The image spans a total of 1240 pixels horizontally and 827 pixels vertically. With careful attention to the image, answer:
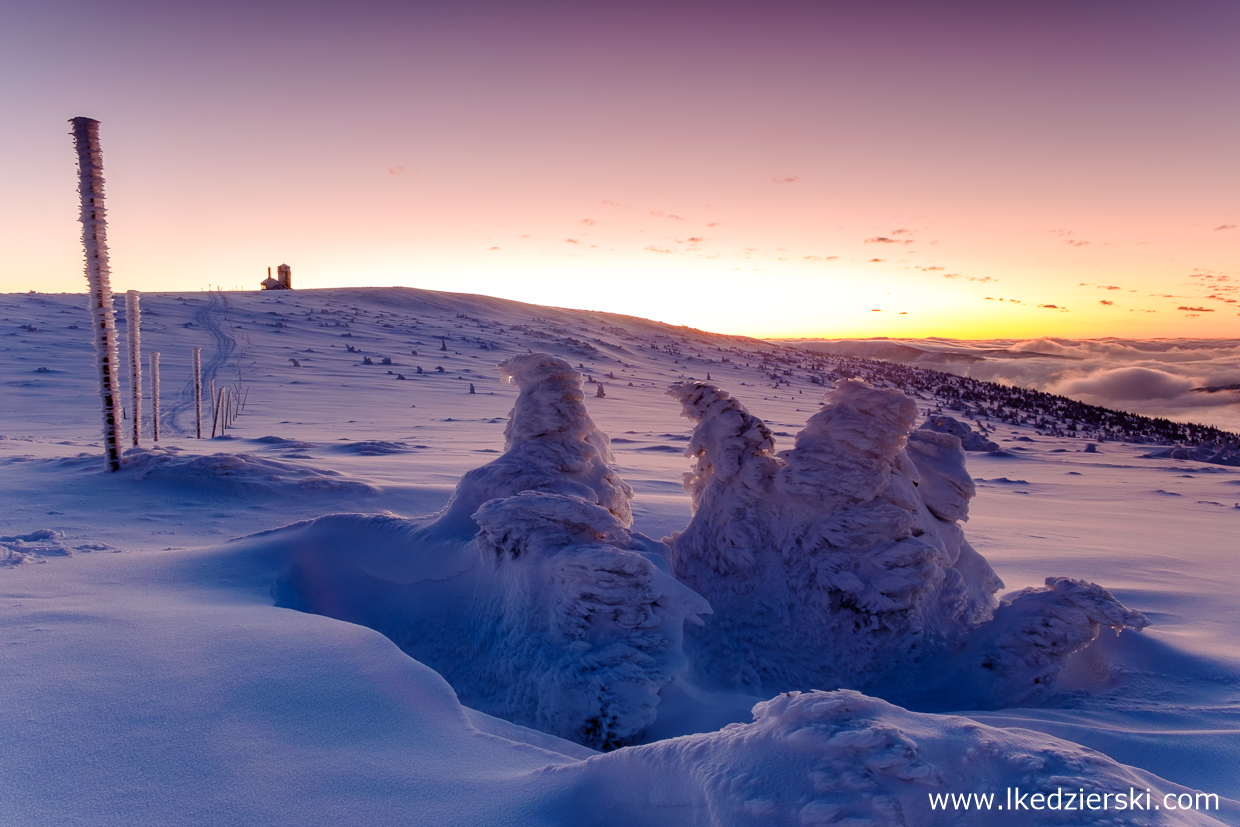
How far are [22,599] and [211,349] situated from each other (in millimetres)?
24375

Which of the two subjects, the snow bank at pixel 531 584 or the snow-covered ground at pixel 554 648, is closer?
the snow-covered ground at pixel 554 648

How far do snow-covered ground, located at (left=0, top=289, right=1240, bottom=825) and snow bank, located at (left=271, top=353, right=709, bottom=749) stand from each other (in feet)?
0.05

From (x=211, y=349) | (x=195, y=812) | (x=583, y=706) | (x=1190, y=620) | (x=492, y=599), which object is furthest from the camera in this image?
(x=211, y=349)

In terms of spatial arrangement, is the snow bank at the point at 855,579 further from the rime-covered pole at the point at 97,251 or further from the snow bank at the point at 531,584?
the rime-covered pole at the point at 97,251

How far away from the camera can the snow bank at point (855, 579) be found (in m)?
3.39

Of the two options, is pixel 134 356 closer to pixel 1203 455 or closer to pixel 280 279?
pixel 1203 455

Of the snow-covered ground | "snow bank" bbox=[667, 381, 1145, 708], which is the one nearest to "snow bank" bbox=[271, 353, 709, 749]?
the snow-covered ground

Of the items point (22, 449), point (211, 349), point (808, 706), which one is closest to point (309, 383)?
point (211, 349)

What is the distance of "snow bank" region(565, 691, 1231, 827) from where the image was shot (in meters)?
1.42

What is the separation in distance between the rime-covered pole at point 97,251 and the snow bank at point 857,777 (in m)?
7.11

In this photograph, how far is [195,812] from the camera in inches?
62.1

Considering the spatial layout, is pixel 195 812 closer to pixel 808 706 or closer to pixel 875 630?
pixel 808 706

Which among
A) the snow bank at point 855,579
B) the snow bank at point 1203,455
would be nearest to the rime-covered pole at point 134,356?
the snow bank at point 855,579

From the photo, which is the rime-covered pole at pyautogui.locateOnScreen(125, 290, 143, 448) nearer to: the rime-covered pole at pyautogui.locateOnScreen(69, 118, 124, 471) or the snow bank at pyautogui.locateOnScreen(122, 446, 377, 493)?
the rime-covered pole at pyautogui.locateOnScreen(69, 118, 124, 471)
